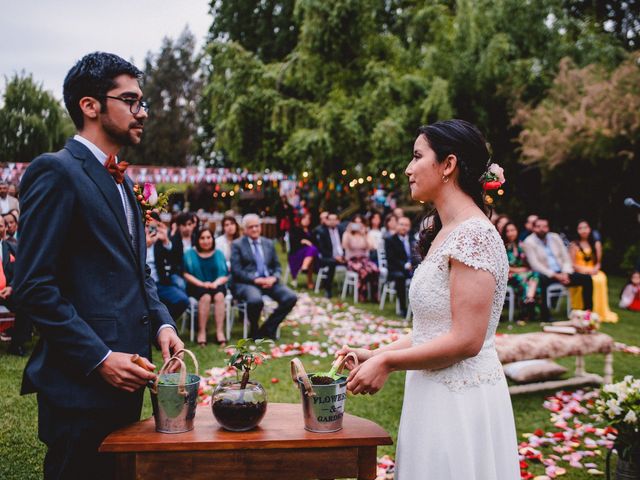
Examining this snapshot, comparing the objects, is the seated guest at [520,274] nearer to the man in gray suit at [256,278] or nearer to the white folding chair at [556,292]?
the white folding chair at [556,292]

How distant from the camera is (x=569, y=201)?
16.8m

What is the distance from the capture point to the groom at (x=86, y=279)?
6.25 feet

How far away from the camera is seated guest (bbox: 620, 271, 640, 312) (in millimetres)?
10867

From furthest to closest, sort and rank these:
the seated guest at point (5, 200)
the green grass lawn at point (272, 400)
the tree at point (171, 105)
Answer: the tree at point (171, 105) < the seated guest at point (5, 200) < the green grass lawn at point (272, 400)

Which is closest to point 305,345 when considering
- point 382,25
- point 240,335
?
point 240,335

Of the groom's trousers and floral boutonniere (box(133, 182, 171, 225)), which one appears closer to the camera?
the groom's trousers

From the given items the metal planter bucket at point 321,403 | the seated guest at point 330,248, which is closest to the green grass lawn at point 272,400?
the metal planter bucket at point 321,403

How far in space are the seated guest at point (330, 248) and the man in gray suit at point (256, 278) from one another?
3422 millimetres

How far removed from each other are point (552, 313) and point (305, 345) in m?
5.53

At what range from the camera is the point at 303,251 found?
1294 cm

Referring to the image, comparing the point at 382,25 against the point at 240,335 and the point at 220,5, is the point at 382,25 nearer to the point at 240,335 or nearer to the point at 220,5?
the point at 220,5

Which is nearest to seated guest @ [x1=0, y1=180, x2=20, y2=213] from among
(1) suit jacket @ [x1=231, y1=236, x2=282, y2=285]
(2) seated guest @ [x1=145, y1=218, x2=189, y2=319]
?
(2) seated guest @ [x1=145, y1=218, x2=189, y2=319]

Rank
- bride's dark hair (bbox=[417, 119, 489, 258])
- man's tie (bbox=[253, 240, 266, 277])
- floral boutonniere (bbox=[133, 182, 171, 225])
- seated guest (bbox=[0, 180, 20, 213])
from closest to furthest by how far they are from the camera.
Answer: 1. bride's dark hair (bbox=[417, 119, 489, 258])
2. floral boutonniere (bbox=[133, 182, 171, 225])
3. man's tie (bbox=[253, 240, 266, 277])
4. seated guest (bbox=[0, 180, 20, 213])

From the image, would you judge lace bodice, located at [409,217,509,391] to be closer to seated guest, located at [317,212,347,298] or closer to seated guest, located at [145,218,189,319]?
seated guest, located at [145,218,189,319]
